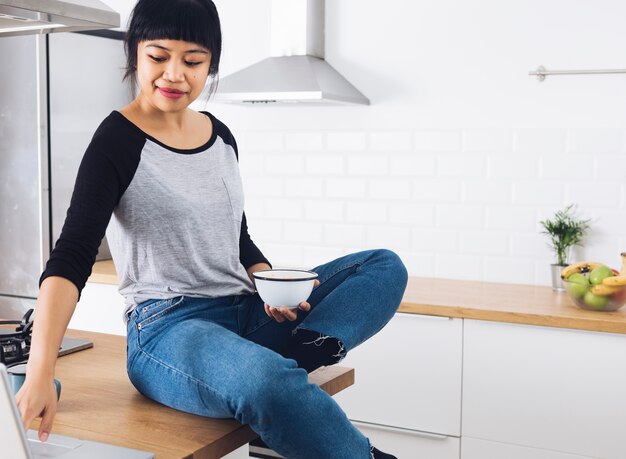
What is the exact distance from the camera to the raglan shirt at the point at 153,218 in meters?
1.53

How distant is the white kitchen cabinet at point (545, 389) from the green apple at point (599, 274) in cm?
20

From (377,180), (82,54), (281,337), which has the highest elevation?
(82,54)

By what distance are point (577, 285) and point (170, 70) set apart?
5.53ft

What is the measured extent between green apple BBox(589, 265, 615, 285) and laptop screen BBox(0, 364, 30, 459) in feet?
6.87

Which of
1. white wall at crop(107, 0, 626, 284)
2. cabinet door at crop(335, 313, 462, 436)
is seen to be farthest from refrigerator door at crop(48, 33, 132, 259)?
cabinet door at crop(335, 313, 462, 436)

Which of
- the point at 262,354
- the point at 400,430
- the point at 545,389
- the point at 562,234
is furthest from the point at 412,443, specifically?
the point at 262,354

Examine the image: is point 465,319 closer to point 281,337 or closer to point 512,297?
point 512,297

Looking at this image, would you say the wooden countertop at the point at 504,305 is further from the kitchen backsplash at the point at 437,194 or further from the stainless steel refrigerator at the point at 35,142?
the stainless steel refrigerator at the point at 35,142

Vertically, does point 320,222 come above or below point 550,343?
above

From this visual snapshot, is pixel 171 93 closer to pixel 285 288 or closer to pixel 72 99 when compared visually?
pixel 285 288

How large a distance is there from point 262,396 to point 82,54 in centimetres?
271

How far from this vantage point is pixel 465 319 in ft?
9.07

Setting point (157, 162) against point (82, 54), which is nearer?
point (157, 162)

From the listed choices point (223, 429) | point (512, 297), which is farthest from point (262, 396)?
point (512, 297)
